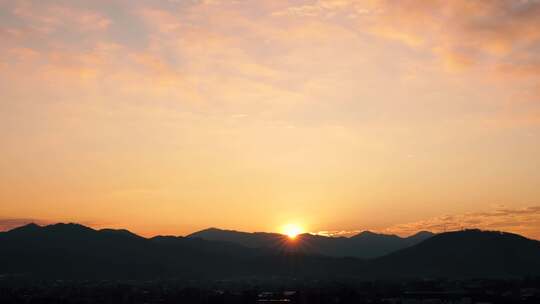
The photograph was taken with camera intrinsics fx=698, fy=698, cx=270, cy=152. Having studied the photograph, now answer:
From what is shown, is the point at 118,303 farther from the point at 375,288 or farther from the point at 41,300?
the point at 375,288

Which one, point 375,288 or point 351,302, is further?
point 375,288

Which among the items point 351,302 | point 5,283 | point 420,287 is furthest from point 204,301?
point 5,283

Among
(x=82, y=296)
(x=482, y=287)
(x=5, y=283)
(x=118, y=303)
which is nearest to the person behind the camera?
(x=118, y=303)

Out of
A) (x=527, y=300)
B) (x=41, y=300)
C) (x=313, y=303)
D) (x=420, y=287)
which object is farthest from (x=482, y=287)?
(x=41, y=300)

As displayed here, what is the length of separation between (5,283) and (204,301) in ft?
327

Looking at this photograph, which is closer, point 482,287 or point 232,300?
point 232,300

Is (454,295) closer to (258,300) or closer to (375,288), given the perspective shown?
(375,288)

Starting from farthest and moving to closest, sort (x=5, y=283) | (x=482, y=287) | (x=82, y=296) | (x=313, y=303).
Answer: (x=5, y=283), (x=482, y=287), (x=82, y=296), (x=313, y=303)

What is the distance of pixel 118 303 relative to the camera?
127938mm

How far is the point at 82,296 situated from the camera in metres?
144

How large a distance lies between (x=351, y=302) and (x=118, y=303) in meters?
42.5

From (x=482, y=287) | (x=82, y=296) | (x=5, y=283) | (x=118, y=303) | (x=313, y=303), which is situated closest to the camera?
(x=313, y=303)

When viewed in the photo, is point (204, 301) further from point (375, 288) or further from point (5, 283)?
point (5, 283)

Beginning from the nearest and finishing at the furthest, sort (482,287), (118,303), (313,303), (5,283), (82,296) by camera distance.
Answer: (313,303)
(118,303)
(82,296)
(482,287)
(5,283)
